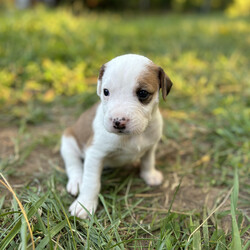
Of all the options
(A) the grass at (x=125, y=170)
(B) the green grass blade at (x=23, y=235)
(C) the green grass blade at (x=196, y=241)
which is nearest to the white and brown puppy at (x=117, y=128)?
A: (A) the grass at (x=125, y=170)

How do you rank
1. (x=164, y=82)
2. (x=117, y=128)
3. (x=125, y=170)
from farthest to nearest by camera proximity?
(x=125, y=170) < (x=164, y=82) < (x=117, y=128)

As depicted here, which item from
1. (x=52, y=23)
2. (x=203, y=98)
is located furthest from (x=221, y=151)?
(x=52, y=23)

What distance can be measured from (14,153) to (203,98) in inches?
143

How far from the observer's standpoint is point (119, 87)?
2555mm

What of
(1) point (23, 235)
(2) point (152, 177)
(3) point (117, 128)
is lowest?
(2) point (152, 177)

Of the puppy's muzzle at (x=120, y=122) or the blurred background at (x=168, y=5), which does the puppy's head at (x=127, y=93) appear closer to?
the puppy's muzzle at (x=120, y=122)

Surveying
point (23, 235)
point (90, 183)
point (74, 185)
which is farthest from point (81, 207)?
point (23, 235)

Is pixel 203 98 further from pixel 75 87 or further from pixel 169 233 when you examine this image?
pixel 169 233

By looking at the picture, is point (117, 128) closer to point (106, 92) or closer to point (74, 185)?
point (106, 92)

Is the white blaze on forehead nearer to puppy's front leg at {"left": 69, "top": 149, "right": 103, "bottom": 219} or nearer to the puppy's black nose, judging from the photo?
the puppy's black nose

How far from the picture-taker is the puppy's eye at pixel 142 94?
8.61ft

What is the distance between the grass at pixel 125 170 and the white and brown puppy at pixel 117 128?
18cm

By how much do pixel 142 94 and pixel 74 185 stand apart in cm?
136

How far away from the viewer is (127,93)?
2.57 metres
